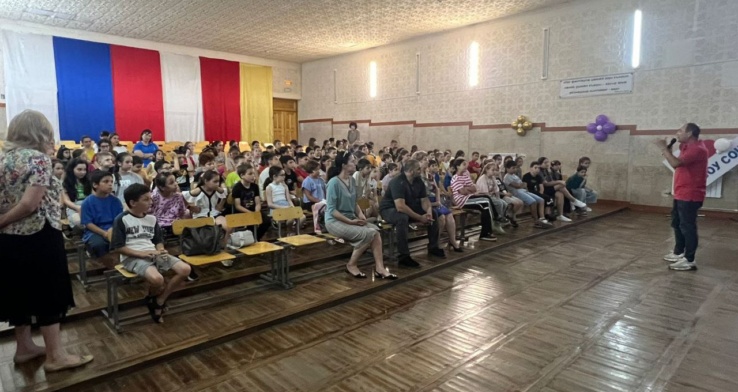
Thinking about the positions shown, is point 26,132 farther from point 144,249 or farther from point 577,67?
point 577,67

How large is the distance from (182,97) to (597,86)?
11.0 meters

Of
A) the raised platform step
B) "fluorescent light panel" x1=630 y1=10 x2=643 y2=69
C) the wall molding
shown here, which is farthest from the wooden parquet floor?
"fluorescent light panel" x1=630 y1=10 x2=643 y2=69

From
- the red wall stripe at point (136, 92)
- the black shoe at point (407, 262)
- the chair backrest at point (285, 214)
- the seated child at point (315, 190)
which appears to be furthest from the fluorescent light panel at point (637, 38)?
the red wall stripe at point (136, 92)

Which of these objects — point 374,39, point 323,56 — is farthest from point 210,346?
point 323,56

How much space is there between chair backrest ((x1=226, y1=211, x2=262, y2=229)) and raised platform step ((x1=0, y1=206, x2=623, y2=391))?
67cm

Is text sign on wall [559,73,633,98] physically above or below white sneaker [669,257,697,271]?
above

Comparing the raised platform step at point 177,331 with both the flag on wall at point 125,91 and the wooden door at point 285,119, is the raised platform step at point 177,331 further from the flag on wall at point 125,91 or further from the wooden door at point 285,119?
the wooden door at point 285,119

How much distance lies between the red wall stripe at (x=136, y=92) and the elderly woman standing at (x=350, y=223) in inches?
385

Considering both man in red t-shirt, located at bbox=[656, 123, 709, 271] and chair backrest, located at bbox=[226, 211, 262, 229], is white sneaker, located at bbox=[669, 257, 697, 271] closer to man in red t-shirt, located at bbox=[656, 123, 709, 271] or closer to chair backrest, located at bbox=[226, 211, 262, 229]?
man in red t-shirt, located at bbox=[656, 123, 709, 271]

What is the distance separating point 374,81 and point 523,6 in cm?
525

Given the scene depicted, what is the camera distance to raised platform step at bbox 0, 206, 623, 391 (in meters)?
2.51

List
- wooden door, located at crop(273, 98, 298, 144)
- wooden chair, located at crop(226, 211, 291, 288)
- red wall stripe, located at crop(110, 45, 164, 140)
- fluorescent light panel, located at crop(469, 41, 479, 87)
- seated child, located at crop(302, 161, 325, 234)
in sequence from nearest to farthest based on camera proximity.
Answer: wooden chair, located at crop(226, 211, 291, 288) < seated child, located at crop(302, 161, 325, 234) < fluorescent light panel, located at crop(469, 41, 479, 87) < red wall stripe, located at crop(110, 45, 164, 140) < wooden door, located at crop(273, 98, 298, 144)

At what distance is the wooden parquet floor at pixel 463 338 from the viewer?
8.32ft

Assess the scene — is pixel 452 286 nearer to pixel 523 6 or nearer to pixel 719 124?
pixel 719 124
